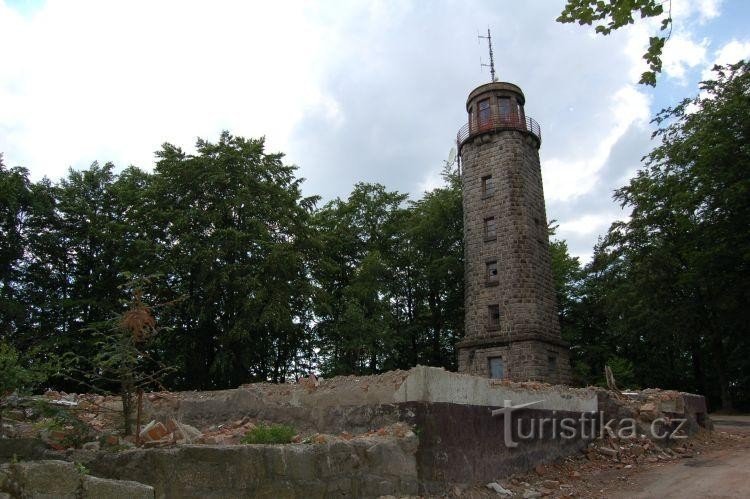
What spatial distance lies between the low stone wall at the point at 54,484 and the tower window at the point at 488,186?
22798 mm

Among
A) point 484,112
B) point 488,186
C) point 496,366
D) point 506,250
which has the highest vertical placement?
point 484,112

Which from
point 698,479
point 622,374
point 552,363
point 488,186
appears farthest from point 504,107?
point 698,479

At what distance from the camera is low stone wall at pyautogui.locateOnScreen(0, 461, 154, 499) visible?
2535mm

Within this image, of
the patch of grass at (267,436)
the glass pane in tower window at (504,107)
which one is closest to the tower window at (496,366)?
the glass pane in tower window at (504,107)

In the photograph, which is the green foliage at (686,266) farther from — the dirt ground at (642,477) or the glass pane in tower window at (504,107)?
the dirt ground at (642,477)

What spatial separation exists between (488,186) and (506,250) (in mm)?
3383

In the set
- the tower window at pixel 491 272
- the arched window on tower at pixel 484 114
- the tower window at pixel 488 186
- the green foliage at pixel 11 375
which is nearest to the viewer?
the green foliage at pixel 11 375

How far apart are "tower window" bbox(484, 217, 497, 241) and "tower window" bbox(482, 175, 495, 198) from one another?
1.18 metres

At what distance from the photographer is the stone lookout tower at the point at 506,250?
22047 millimetres

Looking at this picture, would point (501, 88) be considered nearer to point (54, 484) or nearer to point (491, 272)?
point (491, 272)

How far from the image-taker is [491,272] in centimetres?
2358

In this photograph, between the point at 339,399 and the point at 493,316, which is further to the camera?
the point at 493,316

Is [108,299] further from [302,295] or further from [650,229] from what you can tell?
[650,229]

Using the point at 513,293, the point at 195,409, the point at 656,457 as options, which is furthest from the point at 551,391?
the point at 513,293
